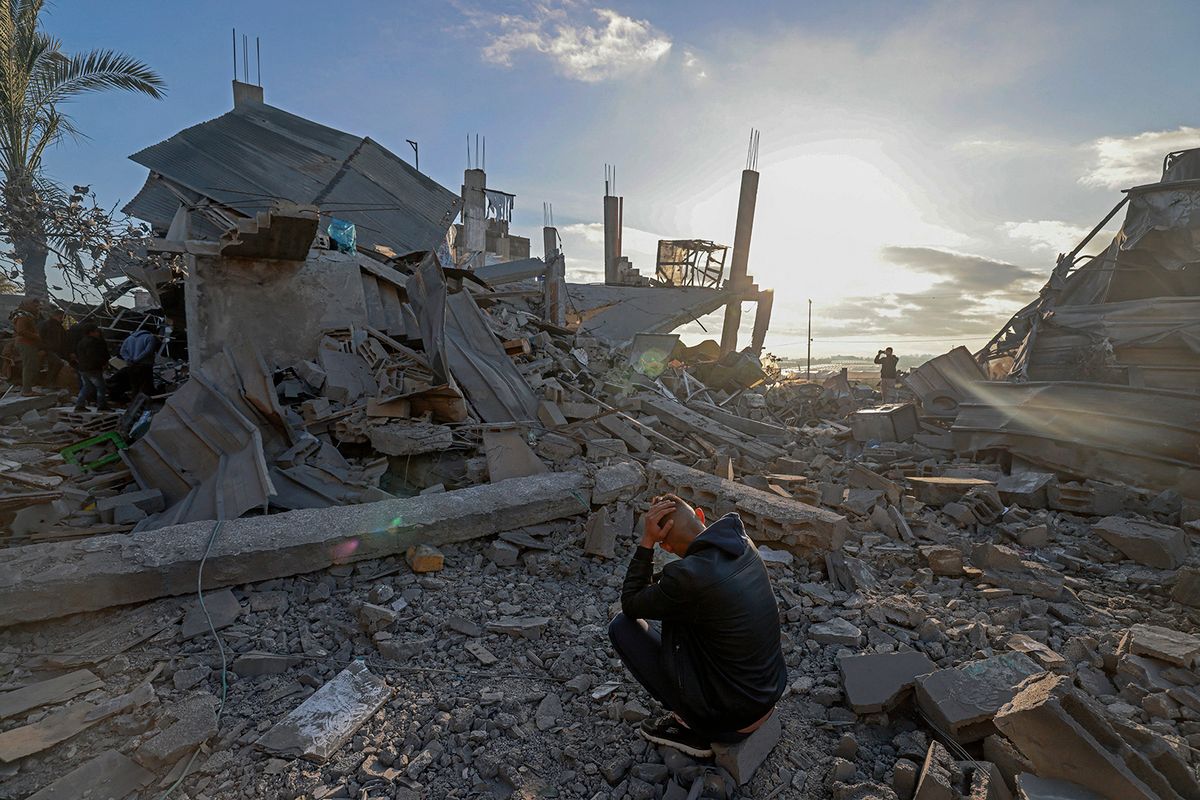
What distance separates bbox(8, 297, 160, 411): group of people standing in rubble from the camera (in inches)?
303

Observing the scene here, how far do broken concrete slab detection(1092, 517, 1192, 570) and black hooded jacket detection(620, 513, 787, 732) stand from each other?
4.52 meters

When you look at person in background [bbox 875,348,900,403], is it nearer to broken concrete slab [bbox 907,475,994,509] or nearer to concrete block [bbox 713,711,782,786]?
broken concrete slab [bbox 907,475,994,509]

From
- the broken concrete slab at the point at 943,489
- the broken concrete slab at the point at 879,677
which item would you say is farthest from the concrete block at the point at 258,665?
the broken concrete slab at the point at 943,489

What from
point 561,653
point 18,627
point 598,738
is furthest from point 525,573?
point 18,627

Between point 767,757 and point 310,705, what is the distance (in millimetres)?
2272

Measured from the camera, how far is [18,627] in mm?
3162

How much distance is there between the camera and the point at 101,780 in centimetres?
236

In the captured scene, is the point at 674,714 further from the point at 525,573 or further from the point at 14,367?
the point at 14,367

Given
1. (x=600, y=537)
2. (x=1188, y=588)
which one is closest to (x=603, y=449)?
(x=600, y=537)

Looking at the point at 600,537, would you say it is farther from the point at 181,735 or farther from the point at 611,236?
the point at 611,236

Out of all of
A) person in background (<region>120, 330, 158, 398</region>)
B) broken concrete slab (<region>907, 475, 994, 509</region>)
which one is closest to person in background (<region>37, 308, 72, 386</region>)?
person in background (<region>120, 330, 158, 398</region>)

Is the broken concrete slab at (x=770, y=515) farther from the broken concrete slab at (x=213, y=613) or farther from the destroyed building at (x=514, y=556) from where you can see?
the broken concrete slab at (x=213, y=613)

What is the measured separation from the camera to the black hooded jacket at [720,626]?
7.75ft

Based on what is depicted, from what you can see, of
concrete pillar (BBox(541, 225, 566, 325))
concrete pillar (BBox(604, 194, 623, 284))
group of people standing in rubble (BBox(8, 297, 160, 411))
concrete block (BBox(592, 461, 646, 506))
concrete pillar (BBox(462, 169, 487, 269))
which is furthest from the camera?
concrete pillar (BBox(604, 194, 623, 284))
